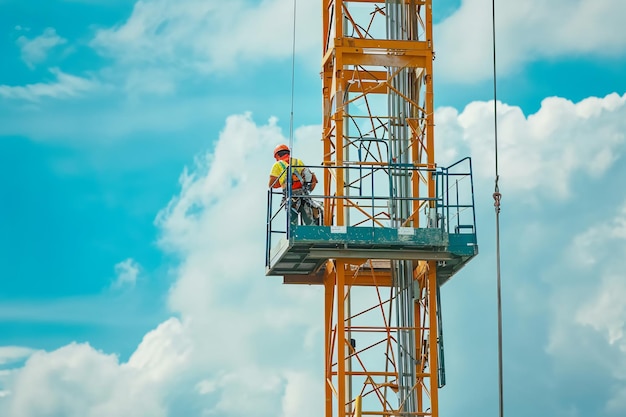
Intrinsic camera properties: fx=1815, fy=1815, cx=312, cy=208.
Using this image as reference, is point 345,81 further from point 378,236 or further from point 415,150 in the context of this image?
point 378,236

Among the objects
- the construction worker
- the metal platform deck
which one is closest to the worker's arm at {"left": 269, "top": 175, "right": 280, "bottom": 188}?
the construction worker

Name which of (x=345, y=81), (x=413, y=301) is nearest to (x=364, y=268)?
(x=413, y=301)

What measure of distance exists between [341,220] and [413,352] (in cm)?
439

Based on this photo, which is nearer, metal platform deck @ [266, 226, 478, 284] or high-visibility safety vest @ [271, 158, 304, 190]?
metal platform deck @ [266, 226, 478, 284]

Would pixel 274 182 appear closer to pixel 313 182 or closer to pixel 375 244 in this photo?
pixel 313 182

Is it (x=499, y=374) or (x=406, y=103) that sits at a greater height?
(x=406, y=103)

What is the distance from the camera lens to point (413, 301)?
5178cm

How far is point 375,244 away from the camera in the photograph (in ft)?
160

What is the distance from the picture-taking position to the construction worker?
50969 millimetres

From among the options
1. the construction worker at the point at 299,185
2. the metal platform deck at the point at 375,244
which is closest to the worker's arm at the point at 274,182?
the construction worker at the point at 299,185

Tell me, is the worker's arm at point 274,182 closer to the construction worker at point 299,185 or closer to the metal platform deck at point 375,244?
the construction worker at point 299,185

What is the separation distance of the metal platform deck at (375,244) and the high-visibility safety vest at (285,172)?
1.81 m

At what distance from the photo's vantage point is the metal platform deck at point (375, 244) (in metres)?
48.6

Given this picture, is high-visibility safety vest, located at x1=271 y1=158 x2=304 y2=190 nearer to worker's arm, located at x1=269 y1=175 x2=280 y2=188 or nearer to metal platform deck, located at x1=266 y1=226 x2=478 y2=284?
worker's arm, located at x1=269 y1=175 x2=280 y2=188
